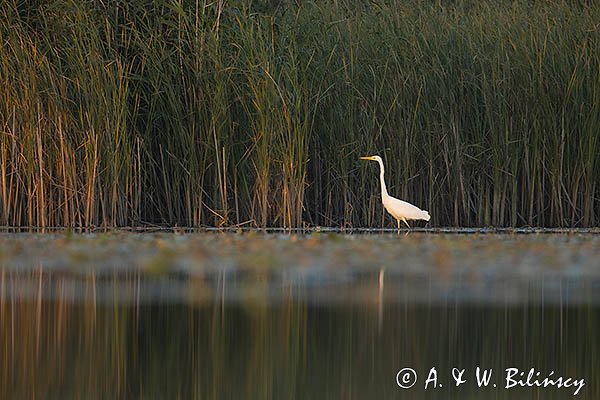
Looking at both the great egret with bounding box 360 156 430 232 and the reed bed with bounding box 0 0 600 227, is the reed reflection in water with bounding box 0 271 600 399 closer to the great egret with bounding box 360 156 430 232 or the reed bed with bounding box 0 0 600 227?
the great egret with bounding box 360 156 430 232

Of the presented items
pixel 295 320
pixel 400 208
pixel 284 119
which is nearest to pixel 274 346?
pixel 295 320

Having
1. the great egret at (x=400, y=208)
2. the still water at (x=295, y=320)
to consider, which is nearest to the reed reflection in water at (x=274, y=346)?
the still water at (x=295, y=320)

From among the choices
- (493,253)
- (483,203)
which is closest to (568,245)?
(493,253)

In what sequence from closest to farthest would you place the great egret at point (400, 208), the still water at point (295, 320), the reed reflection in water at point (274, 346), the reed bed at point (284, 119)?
1. the reed reflection in water at point (274, 346)
2. the still water at point (295, 320)
3. the great egret at point (400, 208)
4. the reed bed at point (284, 119)

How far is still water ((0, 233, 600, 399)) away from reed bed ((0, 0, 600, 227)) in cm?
252

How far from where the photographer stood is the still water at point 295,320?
501 cm

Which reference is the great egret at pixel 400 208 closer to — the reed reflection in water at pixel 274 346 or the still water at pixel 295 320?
the still water at pixel 295 320

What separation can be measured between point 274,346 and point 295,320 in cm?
62

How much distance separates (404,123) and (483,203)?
113 cm

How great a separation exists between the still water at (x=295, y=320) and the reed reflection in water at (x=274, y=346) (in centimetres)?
1

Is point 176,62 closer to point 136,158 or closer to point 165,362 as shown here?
point 136,158

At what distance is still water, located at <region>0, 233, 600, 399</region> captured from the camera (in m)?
5.01

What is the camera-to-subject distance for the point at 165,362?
5.39 metres

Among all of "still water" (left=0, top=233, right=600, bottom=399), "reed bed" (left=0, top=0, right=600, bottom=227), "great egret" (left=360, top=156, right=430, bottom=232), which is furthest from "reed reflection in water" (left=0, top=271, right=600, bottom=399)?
"reed bed" (left=0, top=0, right=600, bottom=227)
